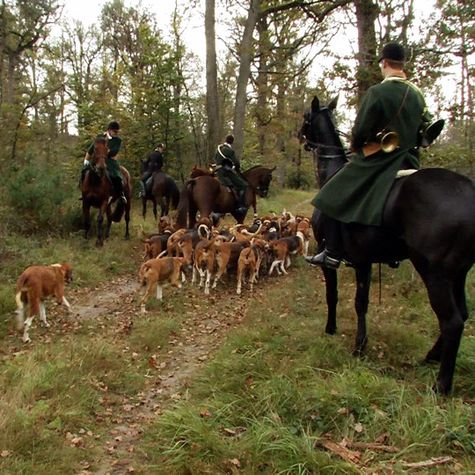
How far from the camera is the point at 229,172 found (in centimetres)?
1437

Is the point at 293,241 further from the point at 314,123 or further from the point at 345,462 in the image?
the point at 345,462

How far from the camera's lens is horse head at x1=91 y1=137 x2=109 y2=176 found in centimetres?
1270

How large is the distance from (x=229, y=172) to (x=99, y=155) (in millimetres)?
3696

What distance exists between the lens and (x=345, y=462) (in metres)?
3.65

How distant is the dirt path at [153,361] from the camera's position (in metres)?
4.59

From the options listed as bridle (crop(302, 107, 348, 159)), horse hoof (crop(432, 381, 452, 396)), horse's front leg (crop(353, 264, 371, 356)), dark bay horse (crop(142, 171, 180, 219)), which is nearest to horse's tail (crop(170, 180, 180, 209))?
dark bay horse (crop(142, 171, 180, 219))

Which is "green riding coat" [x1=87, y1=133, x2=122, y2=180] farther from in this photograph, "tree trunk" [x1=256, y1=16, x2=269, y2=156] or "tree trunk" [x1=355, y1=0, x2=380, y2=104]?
"tree trunk" [x1=256, y1=16, x2=269, y2=156]

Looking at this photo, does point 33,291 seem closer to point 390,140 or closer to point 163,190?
point 390,140

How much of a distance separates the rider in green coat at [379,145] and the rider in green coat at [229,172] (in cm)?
881

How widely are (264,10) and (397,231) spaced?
51.0ft

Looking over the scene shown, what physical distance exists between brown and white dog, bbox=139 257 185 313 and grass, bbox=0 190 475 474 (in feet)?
1.87

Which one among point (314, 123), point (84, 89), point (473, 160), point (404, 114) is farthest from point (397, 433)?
point (84, 89)

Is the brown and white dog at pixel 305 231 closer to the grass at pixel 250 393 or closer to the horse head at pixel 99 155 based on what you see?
the grass at pixel 250 393

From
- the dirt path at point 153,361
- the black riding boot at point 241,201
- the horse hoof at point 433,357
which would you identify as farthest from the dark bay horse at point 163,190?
the horse hoof at point 433,357
